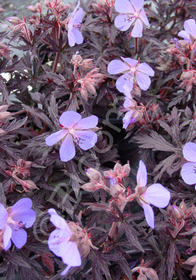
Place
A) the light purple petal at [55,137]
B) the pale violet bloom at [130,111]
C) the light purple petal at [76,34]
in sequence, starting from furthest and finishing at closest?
the light purple petal at [76,34], the pale violet bloom at [130,111], the light purple petal at [55,137]

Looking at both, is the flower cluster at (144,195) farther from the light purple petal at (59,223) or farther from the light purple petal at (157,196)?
the light purple petal at (59,223)

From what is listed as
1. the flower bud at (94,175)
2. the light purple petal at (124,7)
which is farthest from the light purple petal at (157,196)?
the light purple petal at (124,7)

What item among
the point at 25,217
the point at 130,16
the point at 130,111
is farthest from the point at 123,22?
the point at 25,217

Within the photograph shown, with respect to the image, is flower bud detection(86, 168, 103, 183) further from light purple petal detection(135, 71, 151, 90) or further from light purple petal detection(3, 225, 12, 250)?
light purple petal detection(135, 71, 151, 90)

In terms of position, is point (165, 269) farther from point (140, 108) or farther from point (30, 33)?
point (30, 33)

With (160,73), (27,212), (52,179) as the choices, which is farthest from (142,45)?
(27,212)

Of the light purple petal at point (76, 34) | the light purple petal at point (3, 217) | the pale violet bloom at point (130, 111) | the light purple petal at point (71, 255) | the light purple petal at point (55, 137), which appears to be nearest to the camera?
the light purple petal at point (71, 255)

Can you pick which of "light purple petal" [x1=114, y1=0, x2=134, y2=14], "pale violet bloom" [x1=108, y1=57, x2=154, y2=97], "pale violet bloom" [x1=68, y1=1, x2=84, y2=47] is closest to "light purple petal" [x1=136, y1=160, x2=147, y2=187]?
"pale violet bloom" [x1=108, y1=57, x2=154, y2=97]
